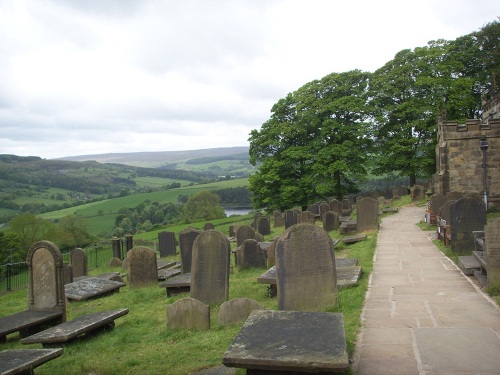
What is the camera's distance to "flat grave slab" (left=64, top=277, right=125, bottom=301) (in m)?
11.0

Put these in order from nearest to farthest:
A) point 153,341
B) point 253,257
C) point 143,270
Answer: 1. point 153,341
2. point 143,270
3. point 253,257

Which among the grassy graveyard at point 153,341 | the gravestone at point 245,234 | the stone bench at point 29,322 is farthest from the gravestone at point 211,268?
the gravestone at point 245,234

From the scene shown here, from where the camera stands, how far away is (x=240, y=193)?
7194 cm

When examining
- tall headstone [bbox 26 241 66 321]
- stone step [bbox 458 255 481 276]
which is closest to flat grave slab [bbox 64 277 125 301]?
tall headstone [bbox 26 241 66 321]

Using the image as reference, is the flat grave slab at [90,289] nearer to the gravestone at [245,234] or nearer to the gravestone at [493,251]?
the gravestone at [245,234]

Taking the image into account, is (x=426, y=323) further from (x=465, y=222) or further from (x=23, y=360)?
(x=465, y=222)

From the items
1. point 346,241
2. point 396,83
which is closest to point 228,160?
point 396,83

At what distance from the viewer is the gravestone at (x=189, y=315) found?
6977 millimetres

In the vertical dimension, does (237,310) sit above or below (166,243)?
above

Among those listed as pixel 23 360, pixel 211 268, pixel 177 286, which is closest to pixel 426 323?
pixel 211 268

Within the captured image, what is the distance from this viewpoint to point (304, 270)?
23.0 feet

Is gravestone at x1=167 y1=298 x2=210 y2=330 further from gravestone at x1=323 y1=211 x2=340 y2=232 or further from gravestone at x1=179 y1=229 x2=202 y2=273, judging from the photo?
gravestone at x1=323 y1=211 x2=340 y2=232

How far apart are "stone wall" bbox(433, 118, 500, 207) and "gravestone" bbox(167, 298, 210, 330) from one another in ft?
58.2

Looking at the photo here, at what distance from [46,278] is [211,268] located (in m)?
3.29
